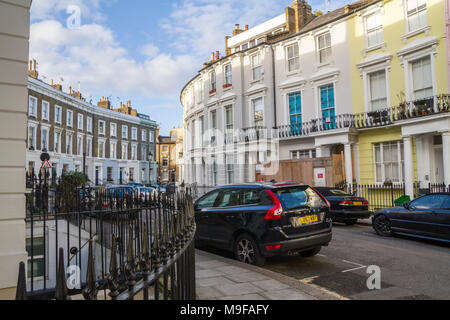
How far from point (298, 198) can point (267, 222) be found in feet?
3.07

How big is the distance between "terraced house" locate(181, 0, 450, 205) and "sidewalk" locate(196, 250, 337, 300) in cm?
1226

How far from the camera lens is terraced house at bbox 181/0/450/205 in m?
15.7

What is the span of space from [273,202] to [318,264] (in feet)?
5.49

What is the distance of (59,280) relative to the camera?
70.2 inches

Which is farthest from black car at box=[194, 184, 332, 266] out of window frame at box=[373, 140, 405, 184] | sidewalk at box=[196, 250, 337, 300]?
window frame at box=[373, 140, 405, 184]

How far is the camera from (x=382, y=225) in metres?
10.5

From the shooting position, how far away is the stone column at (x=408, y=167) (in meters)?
15.7

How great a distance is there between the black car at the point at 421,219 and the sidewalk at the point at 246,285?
553cm

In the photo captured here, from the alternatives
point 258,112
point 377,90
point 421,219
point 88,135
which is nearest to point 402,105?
point 377,90

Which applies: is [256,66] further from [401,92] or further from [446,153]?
[446,153]

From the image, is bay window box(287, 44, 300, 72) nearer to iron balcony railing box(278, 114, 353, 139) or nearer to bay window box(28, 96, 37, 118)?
iron balcony railing box(278, 114, 353, 139)

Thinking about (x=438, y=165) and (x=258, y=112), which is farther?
(x=258, y=112)

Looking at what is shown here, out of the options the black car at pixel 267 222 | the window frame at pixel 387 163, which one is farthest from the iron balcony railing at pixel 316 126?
the black car at pixel 267 222

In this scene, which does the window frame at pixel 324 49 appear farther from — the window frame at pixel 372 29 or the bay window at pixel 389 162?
the bay window at pixel 389 162
